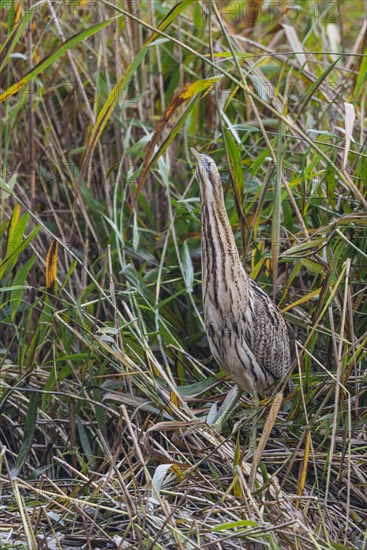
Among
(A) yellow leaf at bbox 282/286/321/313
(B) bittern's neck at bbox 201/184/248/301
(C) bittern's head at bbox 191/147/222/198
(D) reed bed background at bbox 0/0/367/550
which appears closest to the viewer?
(D) reed bed background at bbox 0/0/367/550

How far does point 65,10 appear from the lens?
153 inches

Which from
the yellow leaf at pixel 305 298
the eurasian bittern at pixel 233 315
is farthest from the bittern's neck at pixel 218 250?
the yellow leaf at pixel 305 298

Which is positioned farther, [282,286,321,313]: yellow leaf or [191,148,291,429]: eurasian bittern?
[282,286,321,313]: yellow leaf

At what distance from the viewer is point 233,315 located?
2.90m

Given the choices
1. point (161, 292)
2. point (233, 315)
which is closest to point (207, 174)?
point (233, 315)

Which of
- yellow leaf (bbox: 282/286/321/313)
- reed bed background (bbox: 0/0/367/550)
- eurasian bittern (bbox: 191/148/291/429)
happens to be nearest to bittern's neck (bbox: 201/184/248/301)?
eurasian bittern (bbox: 191/148/291/429)

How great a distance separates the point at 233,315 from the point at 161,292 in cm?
66

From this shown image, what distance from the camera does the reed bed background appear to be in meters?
2.49

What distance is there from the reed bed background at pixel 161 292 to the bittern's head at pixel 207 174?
0.67ft

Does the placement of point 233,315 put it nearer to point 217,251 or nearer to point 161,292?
point 217,251

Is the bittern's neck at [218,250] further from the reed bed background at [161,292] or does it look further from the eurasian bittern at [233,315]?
the reed bed background at [161,292]

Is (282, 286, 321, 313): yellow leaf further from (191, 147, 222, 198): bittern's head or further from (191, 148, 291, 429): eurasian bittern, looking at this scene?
(191, 147, 222, 198): bittern's head

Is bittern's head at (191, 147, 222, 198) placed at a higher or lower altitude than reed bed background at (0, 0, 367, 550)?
higher

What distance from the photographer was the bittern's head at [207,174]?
266 centimetres
